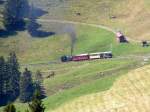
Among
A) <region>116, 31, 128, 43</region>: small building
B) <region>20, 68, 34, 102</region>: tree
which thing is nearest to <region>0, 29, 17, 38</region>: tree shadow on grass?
<region>116, 31, 128, 43</region>: small building

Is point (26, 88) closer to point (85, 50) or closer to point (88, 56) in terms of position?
point (88, 56)

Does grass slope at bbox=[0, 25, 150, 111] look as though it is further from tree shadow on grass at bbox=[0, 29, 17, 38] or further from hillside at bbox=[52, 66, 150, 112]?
hillside at bbox=[52, 66, 150, 112]

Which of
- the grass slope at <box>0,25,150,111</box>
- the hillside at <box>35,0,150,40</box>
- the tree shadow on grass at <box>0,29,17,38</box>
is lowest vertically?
the grass slope at <box>0,25,150,111</box>

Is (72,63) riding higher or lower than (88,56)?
lower

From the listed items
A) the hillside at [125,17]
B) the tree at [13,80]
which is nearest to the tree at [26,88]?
the tree at [13,80]

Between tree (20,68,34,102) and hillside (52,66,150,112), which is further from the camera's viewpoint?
tree (20,68,34,102)

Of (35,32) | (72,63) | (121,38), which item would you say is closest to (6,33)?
(35,32)

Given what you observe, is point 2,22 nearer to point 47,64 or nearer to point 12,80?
point 47,64

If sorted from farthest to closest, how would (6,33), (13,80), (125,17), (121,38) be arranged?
(6,33) → (125,17) → (121,38) → (13,80)
